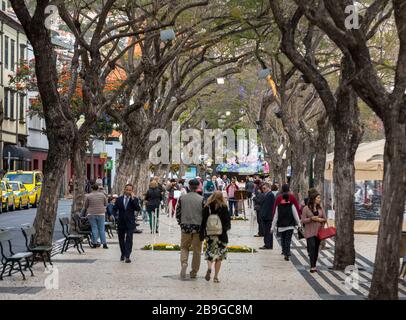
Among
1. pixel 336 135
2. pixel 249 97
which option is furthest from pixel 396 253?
pixel 249 97

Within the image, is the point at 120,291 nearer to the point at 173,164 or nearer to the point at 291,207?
the point at 291,207

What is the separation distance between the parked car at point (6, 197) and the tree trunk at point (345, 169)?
26.6m

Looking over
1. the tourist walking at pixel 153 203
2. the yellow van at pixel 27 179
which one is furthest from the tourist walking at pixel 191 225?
the yellow van at pixel 27 179

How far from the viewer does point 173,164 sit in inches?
2785

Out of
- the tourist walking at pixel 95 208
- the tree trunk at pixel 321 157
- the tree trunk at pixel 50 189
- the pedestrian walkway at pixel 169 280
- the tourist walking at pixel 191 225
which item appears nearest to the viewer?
the pedestrian walkway at pixel 169 280

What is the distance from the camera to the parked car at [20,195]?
48.8 metres

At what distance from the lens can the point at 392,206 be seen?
1374 cm

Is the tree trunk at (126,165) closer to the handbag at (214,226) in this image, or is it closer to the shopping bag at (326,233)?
the shopping bag at (326,233)

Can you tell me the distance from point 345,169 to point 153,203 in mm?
12316

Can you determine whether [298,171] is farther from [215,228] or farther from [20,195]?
[215,228]

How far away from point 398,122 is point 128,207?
876 cm

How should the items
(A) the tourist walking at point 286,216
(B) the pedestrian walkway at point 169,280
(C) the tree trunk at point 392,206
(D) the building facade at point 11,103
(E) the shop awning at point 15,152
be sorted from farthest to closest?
(D) the building facade at point 11,103 < (E) the shop awning at point 15,152 < (A) the tourist walking at point 286,216 < (B) the pedestrian walkway at point 169,280 < (C) the tree trunk at point 392,206

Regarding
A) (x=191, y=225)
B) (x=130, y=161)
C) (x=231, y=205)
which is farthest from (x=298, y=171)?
(x=191, y=225)

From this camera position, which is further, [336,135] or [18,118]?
[18,118]
